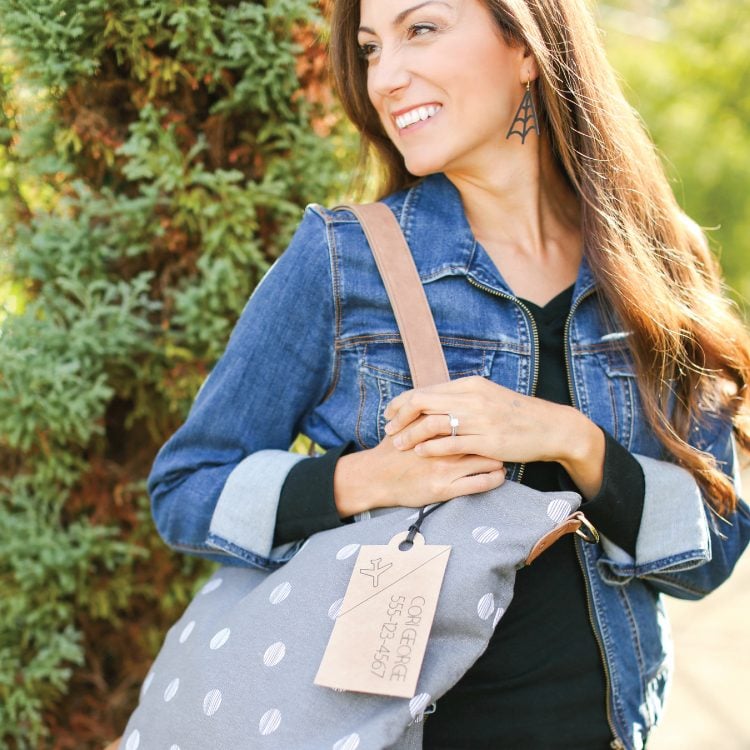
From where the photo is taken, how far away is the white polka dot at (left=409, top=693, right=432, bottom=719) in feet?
3.85

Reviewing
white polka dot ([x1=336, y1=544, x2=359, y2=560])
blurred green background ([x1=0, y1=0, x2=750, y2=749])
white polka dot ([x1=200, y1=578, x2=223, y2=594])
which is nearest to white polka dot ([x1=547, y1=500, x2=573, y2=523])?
white polka dot ([x1=336, y1=544, x2=359, y2=560])

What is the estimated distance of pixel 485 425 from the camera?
1393mm

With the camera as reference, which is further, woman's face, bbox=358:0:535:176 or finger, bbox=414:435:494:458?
woman's face, bbox=358:0:535:176

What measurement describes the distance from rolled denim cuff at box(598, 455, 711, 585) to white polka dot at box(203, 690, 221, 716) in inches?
29.5

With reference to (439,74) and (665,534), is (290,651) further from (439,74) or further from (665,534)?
(439,74)

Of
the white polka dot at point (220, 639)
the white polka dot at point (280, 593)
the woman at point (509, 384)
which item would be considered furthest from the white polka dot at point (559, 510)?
the white polka dot at point (220, 639)

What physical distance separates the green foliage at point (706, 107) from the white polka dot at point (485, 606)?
5834 mm

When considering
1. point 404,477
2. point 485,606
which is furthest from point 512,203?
point 485,606

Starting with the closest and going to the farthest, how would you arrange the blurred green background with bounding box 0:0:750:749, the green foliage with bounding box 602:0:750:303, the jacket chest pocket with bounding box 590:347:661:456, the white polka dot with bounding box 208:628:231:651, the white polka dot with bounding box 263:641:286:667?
the white polka dot with bounding box 263:641:286:667 < the white polka dot with bounding box 208:628:231:651 < the jacket chest pocket with bounding box 590:347:661:456 < the blurred green background with bounding box 0:0:750:749 < the green foliage with bounding box 602:0:750:303

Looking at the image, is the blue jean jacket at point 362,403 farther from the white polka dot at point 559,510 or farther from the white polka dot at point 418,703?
the white polka dot at point 418,703

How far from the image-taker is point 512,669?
148 cm

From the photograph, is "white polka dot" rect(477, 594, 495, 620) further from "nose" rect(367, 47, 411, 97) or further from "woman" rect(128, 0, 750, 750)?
"nose" rect(367, 47, 411, 97)

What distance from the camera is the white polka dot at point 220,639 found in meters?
1.36

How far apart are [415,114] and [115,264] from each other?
0.96 m
